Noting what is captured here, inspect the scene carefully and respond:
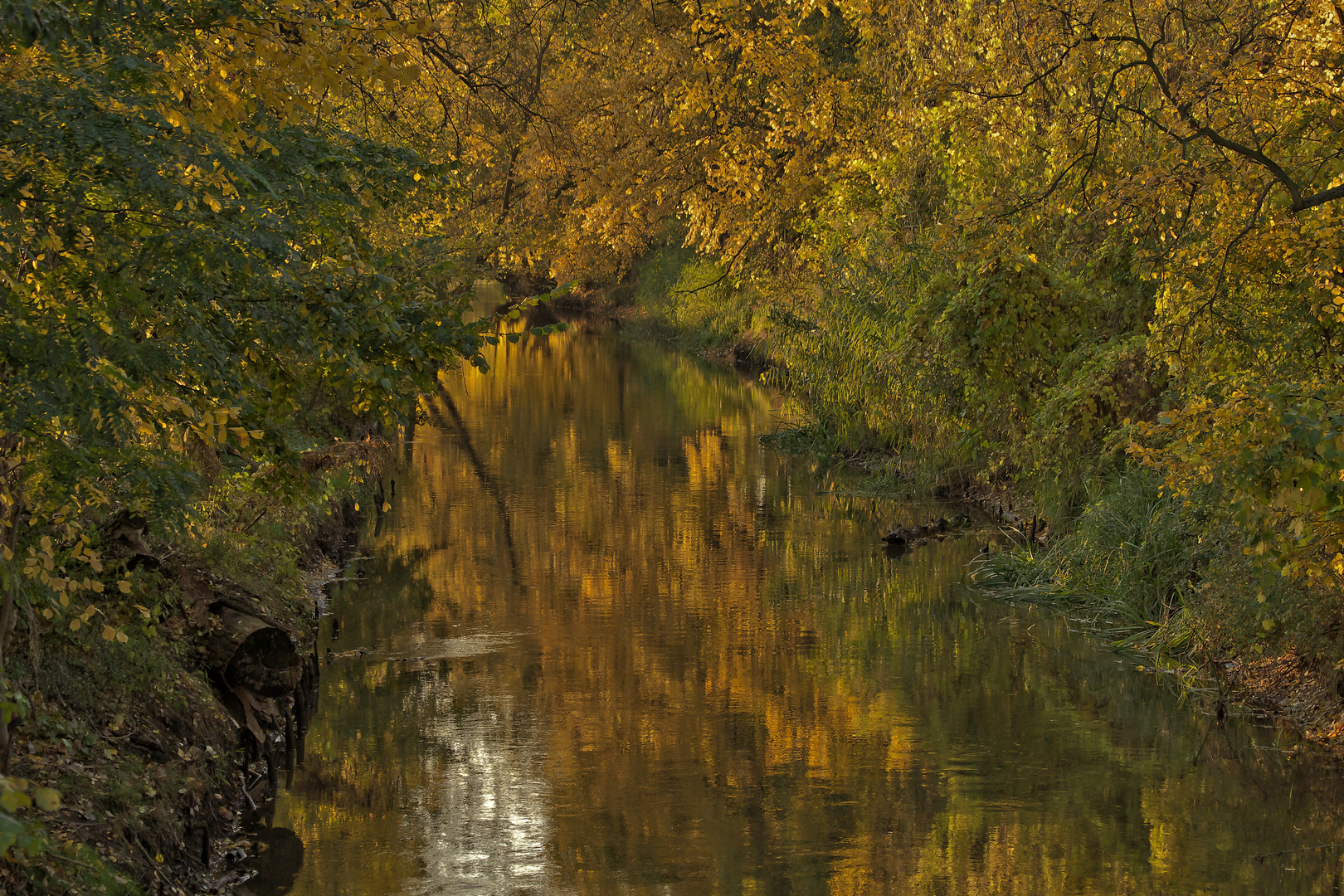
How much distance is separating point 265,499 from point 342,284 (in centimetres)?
665

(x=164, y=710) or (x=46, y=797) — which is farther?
(x=164, y=710)

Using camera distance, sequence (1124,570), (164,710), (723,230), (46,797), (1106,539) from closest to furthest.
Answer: (46,797) < (164,710) < (1124,570) < (1106,539) < (723,230)

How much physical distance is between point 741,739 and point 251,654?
3.92m

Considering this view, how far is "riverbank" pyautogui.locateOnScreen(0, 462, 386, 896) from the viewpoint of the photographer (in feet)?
25.4

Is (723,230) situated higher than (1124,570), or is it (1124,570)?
(723,230)

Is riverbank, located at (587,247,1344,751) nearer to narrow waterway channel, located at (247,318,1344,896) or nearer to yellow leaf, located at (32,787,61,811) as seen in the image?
narrow waterway channel, located at (247,318,1344,896)

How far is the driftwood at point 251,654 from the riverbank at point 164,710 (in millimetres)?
12

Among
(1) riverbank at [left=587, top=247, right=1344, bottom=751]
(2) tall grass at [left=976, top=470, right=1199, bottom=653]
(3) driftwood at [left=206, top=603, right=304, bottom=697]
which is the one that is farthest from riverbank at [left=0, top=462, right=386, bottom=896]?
(2) tall grass at [left=976, top=470, right=1199, bottom=653]

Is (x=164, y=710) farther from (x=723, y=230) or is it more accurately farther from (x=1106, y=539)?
(x=723, y=230)

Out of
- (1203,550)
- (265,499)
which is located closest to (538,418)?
(265,499)

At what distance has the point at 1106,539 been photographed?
15.2 m

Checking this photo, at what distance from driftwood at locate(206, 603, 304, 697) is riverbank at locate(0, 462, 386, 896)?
0.01 m

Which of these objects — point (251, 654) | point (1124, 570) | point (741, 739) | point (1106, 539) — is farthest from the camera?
Result: point (1106, 539)

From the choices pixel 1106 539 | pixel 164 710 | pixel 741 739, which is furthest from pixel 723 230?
pixel 164 710
